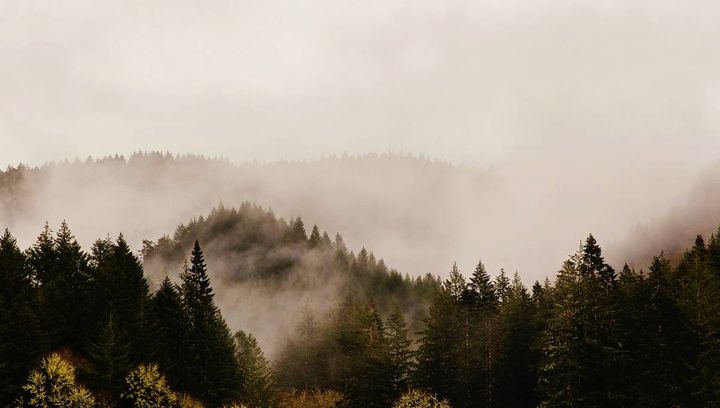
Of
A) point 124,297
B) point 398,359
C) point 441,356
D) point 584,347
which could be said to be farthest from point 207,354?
point 584,347

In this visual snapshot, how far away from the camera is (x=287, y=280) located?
177 metres

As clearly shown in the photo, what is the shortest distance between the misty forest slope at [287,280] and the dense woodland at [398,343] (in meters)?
56.5

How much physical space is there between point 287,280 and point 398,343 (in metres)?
104

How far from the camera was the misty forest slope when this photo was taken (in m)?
157

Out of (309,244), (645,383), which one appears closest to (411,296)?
(309,244)

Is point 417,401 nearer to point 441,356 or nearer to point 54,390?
point 441,356

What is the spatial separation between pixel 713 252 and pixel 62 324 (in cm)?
7509

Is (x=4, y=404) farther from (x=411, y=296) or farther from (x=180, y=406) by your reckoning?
(x=411, y=296)

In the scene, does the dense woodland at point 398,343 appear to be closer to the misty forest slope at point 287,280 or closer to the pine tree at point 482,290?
the pine tree at point 482,290

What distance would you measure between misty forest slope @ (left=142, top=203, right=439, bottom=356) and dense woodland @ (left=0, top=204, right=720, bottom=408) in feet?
185

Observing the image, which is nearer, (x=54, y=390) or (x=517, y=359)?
(x=54, y=390)

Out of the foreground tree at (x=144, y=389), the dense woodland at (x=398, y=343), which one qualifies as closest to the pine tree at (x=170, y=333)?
the dense woodland at (x=398, y=343)

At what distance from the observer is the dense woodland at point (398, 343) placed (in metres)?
55.9

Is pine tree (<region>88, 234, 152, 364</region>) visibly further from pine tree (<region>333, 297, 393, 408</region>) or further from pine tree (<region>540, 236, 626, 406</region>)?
pine tree (<region>540, 236, 626, 406</region>)
